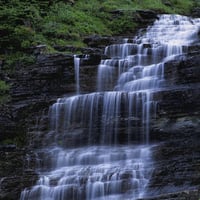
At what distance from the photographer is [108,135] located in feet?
49.0

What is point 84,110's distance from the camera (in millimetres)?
15578

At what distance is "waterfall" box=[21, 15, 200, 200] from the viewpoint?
41.3ft

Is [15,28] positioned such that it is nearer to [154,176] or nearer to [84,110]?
[84,110]

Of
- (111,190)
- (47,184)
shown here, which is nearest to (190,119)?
(111,190)

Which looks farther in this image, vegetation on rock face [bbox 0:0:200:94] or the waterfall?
vegetation on rock face [bbox 0:0:200:94]

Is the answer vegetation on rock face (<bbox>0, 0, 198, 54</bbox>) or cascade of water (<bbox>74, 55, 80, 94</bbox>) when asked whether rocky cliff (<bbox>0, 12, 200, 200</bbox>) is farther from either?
vegetation on rock face (<bbox>0, 0, 198, 54</bbox>)

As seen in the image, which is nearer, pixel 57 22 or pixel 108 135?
pixel 108 135

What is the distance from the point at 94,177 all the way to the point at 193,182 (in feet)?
8.61

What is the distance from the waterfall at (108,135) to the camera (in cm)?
1259

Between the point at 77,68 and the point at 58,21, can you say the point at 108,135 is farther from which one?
the point at 58,21

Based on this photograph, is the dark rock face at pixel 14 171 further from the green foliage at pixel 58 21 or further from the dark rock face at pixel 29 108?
the green foliage at pixel 58 21

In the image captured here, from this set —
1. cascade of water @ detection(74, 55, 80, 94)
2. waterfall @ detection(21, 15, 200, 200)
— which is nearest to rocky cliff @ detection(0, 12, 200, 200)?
cascade of water @ detection(74, 55, 80, 94)

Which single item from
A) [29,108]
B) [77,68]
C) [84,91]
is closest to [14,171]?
[29,108]

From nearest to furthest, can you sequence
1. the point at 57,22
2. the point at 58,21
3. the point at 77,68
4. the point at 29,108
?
the point at 29,108 → the point at 77,68 → the point at 57,22 → the point at 58,21
